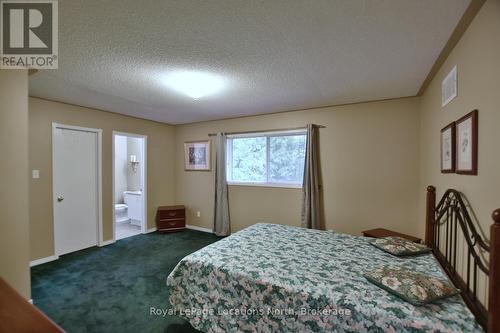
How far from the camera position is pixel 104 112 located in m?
4.19

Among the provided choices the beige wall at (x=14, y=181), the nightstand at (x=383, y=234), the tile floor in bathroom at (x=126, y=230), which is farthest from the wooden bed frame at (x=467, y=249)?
the tile floor in bathroom at (x=126, y=230)

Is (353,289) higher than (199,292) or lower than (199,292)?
higher

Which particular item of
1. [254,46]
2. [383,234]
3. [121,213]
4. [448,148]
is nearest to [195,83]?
[254,46]

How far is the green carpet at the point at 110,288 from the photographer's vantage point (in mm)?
2125

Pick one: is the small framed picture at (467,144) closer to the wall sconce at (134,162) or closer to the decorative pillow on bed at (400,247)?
the decorative pillow on bed at (400,247)

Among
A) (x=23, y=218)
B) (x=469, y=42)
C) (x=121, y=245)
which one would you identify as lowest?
(x=121, y=245)

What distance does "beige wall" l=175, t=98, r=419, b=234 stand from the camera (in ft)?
10.8

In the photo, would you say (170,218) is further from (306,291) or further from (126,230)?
(306,291)

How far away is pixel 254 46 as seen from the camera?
76.1 inches

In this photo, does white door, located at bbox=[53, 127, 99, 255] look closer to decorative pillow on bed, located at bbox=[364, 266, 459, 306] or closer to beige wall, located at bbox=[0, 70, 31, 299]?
beige wall, located at bbox=[0, 70, 31, 299]

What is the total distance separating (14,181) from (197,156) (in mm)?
3324

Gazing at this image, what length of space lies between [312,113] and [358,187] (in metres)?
1.44

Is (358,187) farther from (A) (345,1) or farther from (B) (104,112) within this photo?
(B) (104,112)

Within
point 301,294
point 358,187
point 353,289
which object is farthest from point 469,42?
point 358,187
